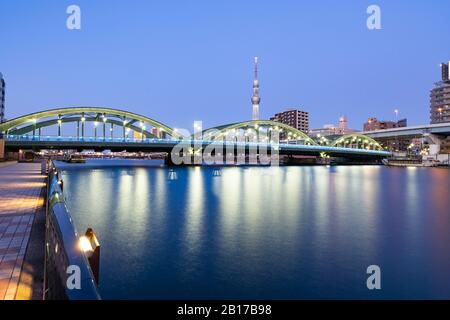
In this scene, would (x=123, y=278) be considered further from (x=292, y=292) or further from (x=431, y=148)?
(x=431, y=148)

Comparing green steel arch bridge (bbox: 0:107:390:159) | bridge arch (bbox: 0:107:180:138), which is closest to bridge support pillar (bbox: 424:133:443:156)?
green steel arch bridge (bbox: 0:107:390:159)

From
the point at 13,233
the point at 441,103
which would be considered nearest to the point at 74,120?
the point at 13,233

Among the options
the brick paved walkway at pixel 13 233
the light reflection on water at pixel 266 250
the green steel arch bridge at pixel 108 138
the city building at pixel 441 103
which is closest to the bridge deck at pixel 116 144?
the green steel arch bridge at pixel 108 138

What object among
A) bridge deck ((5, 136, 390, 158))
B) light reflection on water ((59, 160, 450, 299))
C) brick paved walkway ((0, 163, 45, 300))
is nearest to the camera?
brick paved walkway ((0, 163, 45, 300))

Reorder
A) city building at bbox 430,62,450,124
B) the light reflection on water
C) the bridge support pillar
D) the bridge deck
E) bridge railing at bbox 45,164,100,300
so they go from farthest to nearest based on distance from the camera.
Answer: city building at bbox 430,62,450,124 → the bridge support pillar → the bridge deck → the light reflection on water → bridge railing at bbox 45,164,100,300

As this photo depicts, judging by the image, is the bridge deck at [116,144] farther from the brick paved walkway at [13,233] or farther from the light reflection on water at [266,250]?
the brick paved walkway at [13,233]

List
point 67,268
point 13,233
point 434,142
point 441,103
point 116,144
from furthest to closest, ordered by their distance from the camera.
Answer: point 441,103 < point 434,142 < point 116,144 < point 13,233 < point 67,268

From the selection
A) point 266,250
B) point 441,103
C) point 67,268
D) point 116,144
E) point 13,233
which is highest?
point 441,103

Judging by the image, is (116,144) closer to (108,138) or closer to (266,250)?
(108,138)

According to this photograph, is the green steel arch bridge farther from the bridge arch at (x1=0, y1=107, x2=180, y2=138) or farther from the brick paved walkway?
the brick paved walkway

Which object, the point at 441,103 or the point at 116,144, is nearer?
the point at 116,144

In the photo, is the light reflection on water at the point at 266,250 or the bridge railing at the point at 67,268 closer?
the bridge railing at the point at 67,268

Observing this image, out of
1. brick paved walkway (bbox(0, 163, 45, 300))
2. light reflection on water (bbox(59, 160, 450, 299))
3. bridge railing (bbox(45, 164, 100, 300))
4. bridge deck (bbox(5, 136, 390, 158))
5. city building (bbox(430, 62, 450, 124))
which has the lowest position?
light reflection on water (bbox(59, 160, 450, 299))
